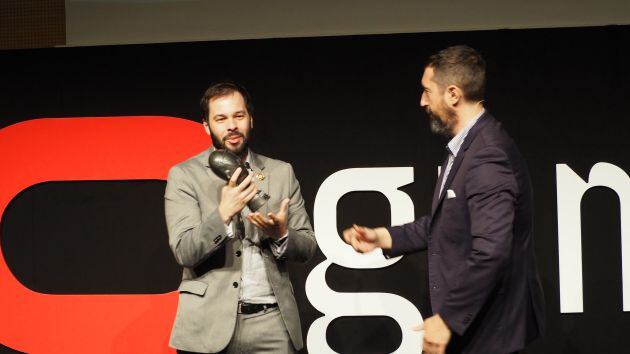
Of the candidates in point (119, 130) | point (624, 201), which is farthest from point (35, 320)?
point (624, 201)

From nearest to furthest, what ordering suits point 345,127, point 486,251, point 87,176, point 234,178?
1. point 486,251
2. point 234,178
3. point 345,127
4. point 87,176

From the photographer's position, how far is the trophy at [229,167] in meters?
2.50

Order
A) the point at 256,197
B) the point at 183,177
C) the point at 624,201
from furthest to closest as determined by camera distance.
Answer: the point at 624,201 < the point at 183,177 < the point at 256,197

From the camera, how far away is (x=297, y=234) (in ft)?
8.68

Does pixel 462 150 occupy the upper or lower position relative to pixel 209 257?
upper

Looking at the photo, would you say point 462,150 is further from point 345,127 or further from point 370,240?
point 345,127

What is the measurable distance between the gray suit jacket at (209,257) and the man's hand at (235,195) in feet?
0.13

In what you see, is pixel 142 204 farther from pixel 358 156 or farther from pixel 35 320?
pixel 358 156

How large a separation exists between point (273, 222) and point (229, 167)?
25cm

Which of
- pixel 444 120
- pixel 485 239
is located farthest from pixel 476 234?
pixel 444 120

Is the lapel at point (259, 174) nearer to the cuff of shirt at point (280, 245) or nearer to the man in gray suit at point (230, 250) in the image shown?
the man in gray suit at point (230, 250)

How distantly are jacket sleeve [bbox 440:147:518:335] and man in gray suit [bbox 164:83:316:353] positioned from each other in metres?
0.66

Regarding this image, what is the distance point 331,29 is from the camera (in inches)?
161

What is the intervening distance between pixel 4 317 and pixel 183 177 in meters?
2.18
